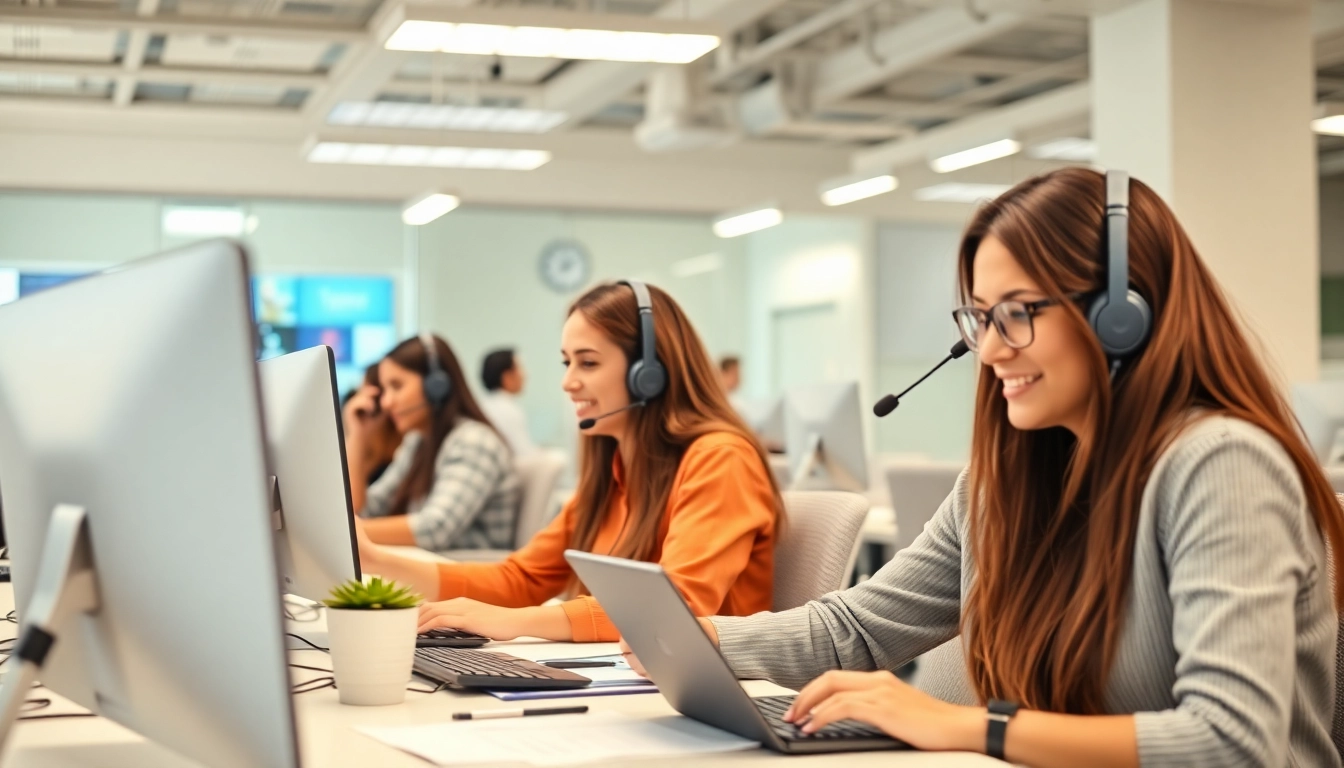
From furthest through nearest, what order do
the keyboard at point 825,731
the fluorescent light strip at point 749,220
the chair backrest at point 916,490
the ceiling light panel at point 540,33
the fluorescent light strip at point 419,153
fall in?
1. the fluorescent light strip at point 749,220
2. the fluorescent light strip at point 419,153
3. the ceiling light panel at point 540,33
4. the chair backrest at point 916,490
5. the keyboard at point 825,731

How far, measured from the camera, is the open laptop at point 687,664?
1.18m

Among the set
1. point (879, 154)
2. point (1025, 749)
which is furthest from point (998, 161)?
point (1025, 749)

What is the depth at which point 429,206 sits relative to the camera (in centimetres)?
789

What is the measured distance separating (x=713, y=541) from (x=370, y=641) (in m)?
0.71

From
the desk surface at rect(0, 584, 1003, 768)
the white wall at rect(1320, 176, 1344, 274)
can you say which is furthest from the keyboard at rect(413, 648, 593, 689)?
the white wall at rect(1320, 176, 1344, 274)

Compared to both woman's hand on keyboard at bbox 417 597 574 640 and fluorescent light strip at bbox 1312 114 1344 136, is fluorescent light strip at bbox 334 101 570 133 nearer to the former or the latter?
fluorescent light strip at bbox 1312 114 1344 136

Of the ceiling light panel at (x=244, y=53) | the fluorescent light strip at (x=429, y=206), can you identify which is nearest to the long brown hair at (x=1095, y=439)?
the fluorescent light strip at (x=429, y=206)

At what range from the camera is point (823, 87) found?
8.01 m

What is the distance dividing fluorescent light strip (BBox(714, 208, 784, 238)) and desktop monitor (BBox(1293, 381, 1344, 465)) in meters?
4.46

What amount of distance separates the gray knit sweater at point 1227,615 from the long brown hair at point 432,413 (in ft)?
9.10

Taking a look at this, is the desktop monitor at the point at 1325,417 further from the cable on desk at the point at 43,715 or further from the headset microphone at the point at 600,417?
the cable on desk at the point at 43,715

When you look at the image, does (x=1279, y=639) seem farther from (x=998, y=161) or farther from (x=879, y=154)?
(x=879, y=154)

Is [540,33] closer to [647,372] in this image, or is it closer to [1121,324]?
[647,372]

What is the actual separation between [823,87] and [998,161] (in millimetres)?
1529
